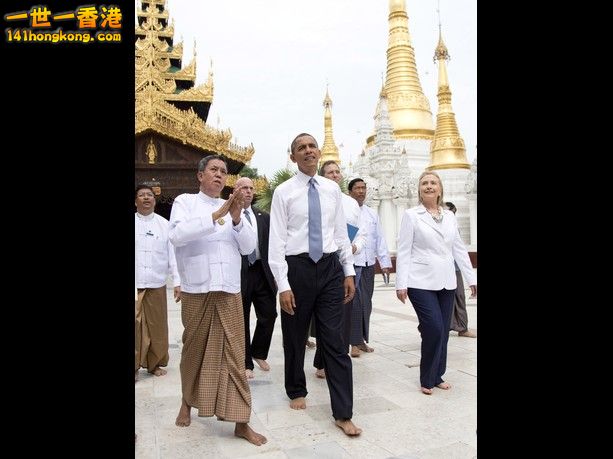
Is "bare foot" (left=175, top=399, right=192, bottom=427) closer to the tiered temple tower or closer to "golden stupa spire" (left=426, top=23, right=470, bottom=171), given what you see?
the tiered temple tower

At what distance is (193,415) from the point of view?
350 cm

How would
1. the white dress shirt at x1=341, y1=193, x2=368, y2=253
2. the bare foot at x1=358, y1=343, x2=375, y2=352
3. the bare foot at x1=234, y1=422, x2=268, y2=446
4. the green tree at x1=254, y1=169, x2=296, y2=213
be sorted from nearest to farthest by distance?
the bare foot at x1=234, y1=422, x2=268, y2=446, the white dress shirt at x1=341, y1=193, x2=368, y2=253, the bare foot at x1=358, y1=343, x2=375, y2=352, the green tree at x1=254, y1=169, x2=296, y2=213

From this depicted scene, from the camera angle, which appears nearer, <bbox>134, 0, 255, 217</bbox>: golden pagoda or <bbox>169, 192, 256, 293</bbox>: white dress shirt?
<bbox>169, 192, 256, 293</bbox>: white dress shirt

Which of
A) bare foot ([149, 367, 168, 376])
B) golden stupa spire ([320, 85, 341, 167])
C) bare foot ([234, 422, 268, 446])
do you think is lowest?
bare foot ([149, 367, 168, 376])

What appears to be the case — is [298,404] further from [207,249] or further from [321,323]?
[207,249]

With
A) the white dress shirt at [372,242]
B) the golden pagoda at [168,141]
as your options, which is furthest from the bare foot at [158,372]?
the golden pagoda at [168,141]

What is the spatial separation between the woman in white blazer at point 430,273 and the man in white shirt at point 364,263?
0.98m

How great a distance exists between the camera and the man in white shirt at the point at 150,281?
4676 millimetres

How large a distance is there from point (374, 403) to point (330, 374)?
0.65m

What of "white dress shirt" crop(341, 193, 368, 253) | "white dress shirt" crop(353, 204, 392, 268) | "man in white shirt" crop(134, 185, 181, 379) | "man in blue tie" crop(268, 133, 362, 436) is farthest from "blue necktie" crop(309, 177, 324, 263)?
"white dress shirt" crop(353, 204, 392, 268)

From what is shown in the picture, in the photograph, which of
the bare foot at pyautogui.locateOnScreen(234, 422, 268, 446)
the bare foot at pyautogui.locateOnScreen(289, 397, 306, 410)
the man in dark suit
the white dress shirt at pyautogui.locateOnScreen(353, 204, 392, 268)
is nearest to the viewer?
the bare foot at pyautogui.locateOnScreen(234, 422, 268, 446)

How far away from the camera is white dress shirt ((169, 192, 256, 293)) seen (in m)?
3.03

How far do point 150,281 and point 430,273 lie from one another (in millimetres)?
2763
